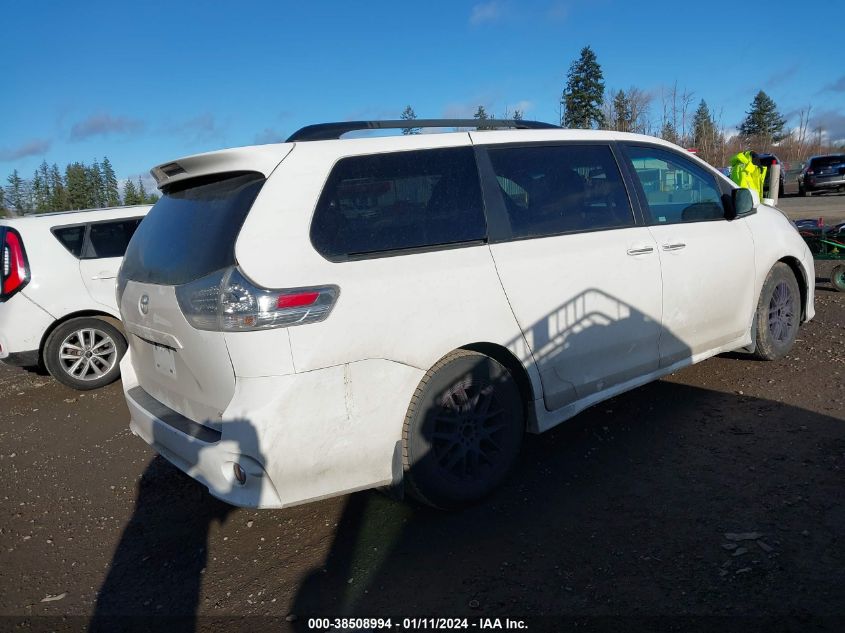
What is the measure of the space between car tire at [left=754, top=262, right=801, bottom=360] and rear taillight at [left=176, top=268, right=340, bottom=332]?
3714 millimetres

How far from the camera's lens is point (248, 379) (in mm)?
2768

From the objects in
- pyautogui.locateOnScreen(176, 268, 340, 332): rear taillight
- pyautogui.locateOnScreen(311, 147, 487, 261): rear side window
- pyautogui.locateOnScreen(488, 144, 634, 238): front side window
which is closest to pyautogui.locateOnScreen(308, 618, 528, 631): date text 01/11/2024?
pyautogui.locateOnScreen(176, 268, 340, 332): rear taillight

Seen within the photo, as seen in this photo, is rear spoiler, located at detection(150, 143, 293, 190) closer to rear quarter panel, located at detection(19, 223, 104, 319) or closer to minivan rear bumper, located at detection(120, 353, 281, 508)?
minivan rear bumper, located at detection(120, 353, 281, 508)

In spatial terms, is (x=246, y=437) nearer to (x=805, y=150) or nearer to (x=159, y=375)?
(x=159, y=375)

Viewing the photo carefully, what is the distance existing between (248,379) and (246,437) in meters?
0.25

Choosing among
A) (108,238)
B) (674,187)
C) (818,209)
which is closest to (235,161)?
(674,187)

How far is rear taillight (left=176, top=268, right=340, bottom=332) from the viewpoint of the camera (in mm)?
2744

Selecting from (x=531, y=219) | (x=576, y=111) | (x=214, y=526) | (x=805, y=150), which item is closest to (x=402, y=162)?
(x=531, y=219)

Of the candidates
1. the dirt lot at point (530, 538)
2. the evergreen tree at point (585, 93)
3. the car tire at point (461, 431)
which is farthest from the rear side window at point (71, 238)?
the evergreen tree at point (585, 93)

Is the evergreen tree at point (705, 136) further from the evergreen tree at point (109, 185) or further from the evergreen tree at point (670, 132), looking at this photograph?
the evergreen tree at point (109, 185)

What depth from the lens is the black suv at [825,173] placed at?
974 inches

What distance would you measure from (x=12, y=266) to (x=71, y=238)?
0.62m

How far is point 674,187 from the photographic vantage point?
4.57m

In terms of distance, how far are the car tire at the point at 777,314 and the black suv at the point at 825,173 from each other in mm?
23568
